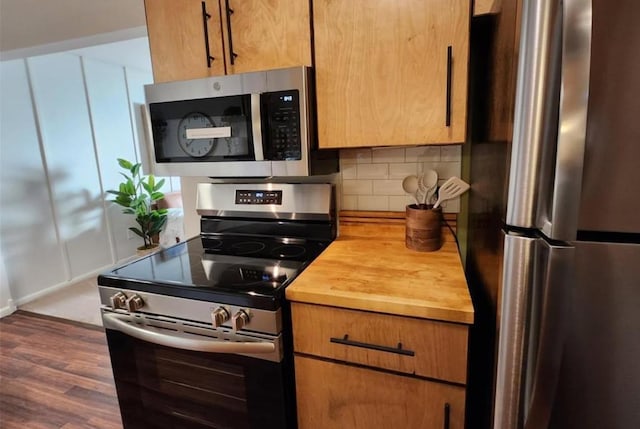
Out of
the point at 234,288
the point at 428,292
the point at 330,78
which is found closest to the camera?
the point at 428,292

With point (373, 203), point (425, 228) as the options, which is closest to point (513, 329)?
point (425, 228)

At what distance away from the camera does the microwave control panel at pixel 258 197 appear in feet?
5.09

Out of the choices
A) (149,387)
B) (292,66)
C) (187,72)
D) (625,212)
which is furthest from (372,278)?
(187,72)

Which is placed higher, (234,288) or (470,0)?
(470,0)

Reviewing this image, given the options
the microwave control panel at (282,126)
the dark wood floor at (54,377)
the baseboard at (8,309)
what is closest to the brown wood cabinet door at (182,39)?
the microwave control panel at (282,126)

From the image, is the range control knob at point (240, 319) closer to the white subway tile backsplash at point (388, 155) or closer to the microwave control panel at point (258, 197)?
the microwave control panel at point (258, 197)

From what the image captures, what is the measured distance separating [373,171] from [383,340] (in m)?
0.80

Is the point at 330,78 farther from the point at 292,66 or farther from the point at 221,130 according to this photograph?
the point at 221,130

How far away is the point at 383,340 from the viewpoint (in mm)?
951

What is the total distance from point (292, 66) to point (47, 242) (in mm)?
3423

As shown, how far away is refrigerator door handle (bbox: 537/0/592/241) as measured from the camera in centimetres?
50

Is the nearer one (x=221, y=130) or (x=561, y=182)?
(x=561, y=182)

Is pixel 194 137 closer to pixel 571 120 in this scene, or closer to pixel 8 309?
pixel 571 120

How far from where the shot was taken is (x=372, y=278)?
1077mm
